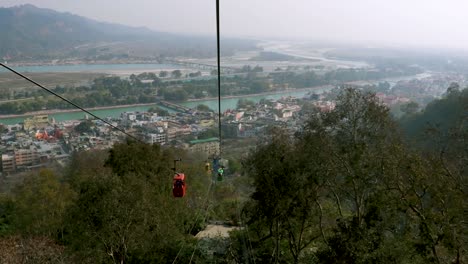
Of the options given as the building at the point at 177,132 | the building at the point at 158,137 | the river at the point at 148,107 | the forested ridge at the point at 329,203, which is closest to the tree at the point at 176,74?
the river at the point at 148,107

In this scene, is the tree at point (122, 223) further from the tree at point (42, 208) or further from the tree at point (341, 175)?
the tree at point (42, 208)

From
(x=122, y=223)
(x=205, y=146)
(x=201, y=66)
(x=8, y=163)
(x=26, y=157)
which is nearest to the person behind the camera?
(x=122, y=223)

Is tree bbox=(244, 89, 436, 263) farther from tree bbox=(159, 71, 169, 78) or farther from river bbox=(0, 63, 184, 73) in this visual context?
tree bbox=(159, 71, 169, 78)

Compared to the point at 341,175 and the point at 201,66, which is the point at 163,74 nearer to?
the point at 201,66

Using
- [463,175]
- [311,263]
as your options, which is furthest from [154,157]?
[463,175]

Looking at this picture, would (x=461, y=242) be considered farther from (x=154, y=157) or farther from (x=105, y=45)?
(x=105, y=45)

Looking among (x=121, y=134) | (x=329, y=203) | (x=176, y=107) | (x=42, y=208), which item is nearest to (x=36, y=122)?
(x=121, y=134)
